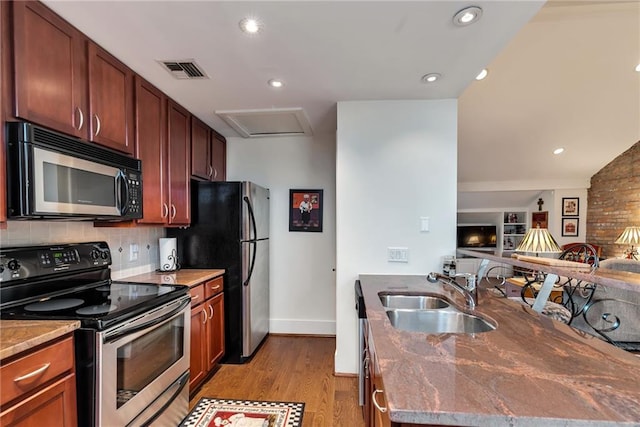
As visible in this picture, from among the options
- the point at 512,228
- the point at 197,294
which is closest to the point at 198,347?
the point at 197,294

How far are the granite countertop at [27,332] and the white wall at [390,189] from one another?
177 centimetres

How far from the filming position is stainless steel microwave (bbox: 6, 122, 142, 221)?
4.10 feet

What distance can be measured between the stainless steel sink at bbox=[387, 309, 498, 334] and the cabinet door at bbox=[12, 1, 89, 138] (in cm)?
198

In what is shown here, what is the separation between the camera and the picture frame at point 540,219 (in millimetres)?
6640

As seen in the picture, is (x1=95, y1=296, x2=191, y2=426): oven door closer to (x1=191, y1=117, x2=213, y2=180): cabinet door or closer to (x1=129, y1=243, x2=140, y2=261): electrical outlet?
(x1=129, y1=243, x2=140, y2=261): electrical outlet

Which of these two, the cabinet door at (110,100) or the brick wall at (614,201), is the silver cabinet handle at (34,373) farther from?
the brick wall at (614,201)

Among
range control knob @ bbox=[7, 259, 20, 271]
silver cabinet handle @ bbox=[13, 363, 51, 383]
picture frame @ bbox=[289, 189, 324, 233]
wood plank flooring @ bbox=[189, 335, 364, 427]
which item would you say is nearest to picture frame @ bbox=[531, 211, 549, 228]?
picture frame @ bbox=[289, 189, 324, 233]

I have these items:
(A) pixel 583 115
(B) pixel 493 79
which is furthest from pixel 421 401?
(A) pixel 583 115

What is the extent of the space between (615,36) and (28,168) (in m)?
5.33

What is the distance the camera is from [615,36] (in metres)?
3.29

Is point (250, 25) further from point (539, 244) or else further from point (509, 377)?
point (539, 244)

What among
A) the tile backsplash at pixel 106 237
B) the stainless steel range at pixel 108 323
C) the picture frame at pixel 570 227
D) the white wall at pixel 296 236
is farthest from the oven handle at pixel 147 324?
the picture frame at pixel 570 227

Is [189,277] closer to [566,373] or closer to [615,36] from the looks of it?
[566,373]

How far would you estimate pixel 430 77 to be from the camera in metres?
2.03
